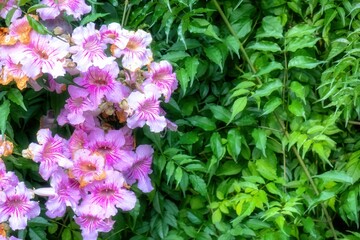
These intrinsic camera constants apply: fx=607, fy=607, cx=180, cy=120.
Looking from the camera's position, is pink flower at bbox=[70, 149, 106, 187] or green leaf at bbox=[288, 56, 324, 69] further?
green leaf at bbox=[288, 56, 324, 69]

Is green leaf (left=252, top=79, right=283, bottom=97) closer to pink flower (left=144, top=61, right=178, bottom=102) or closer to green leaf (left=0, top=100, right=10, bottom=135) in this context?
pink flower (left=144, top=61, right=178, bottom=102)

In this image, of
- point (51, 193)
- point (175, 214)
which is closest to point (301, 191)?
point (175, 214)

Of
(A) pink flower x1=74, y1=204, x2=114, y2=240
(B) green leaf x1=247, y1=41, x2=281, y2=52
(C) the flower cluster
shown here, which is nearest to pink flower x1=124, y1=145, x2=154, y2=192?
(C) the flower cluster

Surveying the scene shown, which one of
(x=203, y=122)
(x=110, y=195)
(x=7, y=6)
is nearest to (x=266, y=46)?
(x=203, y=122)

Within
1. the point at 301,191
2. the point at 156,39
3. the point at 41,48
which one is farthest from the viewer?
the point at 156,39

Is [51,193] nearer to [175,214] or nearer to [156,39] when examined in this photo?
[175,214]

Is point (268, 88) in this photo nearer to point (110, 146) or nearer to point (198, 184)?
point (198, 184)
